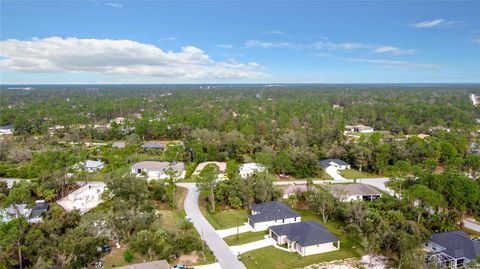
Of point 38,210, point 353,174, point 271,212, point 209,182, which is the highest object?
point 209,182

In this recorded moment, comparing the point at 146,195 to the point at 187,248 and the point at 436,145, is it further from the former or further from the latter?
the point at 436,145

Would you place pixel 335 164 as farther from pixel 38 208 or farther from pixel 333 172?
pixel 38 208

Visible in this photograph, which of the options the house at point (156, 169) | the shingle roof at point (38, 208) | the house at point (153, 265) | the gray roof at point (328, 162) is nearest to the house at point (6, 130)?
the house at point (156, 169)

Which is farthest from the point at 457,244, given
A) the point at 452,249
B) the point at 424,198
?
the point at 424,198

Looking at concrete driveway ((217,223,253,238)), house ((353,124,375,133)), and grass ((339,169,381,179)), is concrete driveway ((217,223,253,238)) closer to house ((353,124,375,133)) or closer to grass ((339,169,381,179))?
grass ((339,169,381,179))

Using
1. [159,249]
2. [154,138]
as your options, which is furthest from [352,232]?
[154,138]

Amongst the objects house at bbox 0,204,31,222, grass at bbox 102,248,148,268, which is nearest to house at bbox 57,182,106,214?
house at bbox 0,204,31,222
